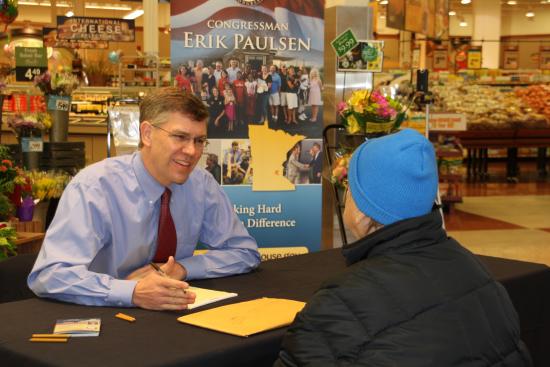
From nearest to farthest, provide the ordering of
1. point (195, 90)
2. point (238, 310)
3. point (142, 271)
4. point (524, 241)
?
point (238, 310), point (142, 271), point (195, 90), point (524, 241)

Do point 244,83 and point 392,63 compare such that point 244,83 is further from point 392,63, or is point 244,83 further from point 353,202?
point 392,63

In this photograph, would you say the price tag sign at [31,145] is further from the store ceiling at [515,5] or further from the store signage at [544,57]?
the store ceiling at [515,5]

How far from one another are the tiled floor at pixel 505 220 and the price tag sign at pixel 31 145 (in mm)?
2492

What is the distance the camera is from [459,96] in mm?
13555

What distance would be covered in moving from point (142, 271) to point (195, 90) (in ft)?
7.14

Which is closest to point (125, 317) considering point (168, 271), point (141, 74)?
point (168, 271)

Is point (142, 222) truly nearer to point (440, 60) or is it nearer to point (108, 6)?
point (440, 60)

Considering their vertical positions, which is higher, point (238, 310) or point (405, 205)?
point (405, 205)

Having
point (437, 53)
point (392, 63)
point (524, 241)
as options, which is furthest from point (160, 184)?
point (392, 63)

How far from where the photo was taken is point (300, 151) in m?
4.84

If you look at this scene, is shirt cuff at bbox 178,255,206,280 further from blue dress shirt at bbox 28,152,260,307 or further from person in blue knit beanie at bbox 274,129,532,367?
person in blue knit beanie at bbox 274,129,532,367

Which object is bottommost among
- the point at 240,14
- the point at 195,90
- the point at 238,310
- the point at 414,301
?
the point at 238,310

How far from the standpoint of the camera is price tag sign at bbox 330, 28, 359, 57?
16.4ft

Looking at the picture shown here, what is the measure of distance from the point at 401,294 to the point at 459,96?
1254 centimetres
